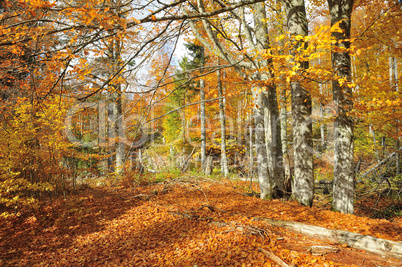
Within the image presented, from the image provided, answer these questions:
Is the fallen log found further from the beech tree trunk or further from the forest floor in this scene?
the beech tree trunk

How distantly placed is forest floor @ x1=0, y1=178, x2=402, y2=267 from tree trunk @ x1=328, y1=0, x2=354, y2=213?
0.60 metres

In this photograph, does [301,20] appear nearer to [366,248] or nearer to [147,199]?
[366,248]

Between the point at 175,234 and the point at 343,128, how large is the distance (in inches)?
183

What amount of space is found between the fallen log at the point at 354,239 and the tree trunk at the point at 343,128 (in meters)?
2.34

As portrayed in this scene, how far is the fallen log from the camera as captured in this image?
9.41ft

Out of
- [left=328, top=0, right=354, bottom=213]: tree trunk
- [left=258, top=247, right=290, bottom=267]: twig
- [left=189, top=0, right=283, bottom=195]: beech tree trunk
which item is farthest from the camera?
[left=189, top=0, right=283, bottom=195]: beech tree trunk

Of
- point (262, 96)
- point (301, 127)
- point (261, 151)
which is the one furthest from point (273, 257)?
point (262, 96)

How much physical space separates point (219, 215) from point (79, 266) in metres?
2.70

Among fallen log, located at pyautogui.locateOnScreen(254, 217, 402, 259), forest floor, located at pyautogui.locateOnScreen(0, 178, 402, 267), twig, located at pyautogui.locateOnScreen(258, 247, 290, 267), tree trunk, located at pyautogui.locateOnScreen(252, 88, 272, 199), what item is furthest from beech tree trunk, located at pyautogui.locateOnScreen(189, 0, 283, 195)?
twig, located at pyautogui.locateOnScreen(258, 247, 290, 267)

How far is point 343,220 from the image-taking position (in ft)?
14.4

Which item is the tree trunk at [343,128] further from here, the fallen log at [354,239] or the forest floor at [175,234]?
the fallen log at [354,239]

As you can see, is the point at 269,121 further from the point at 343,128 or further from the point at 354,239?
the point at 354,239

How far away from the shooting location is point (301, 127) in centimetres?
571

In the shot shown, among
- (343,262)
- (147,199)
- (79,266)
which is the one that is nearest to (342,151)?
(343,262)
